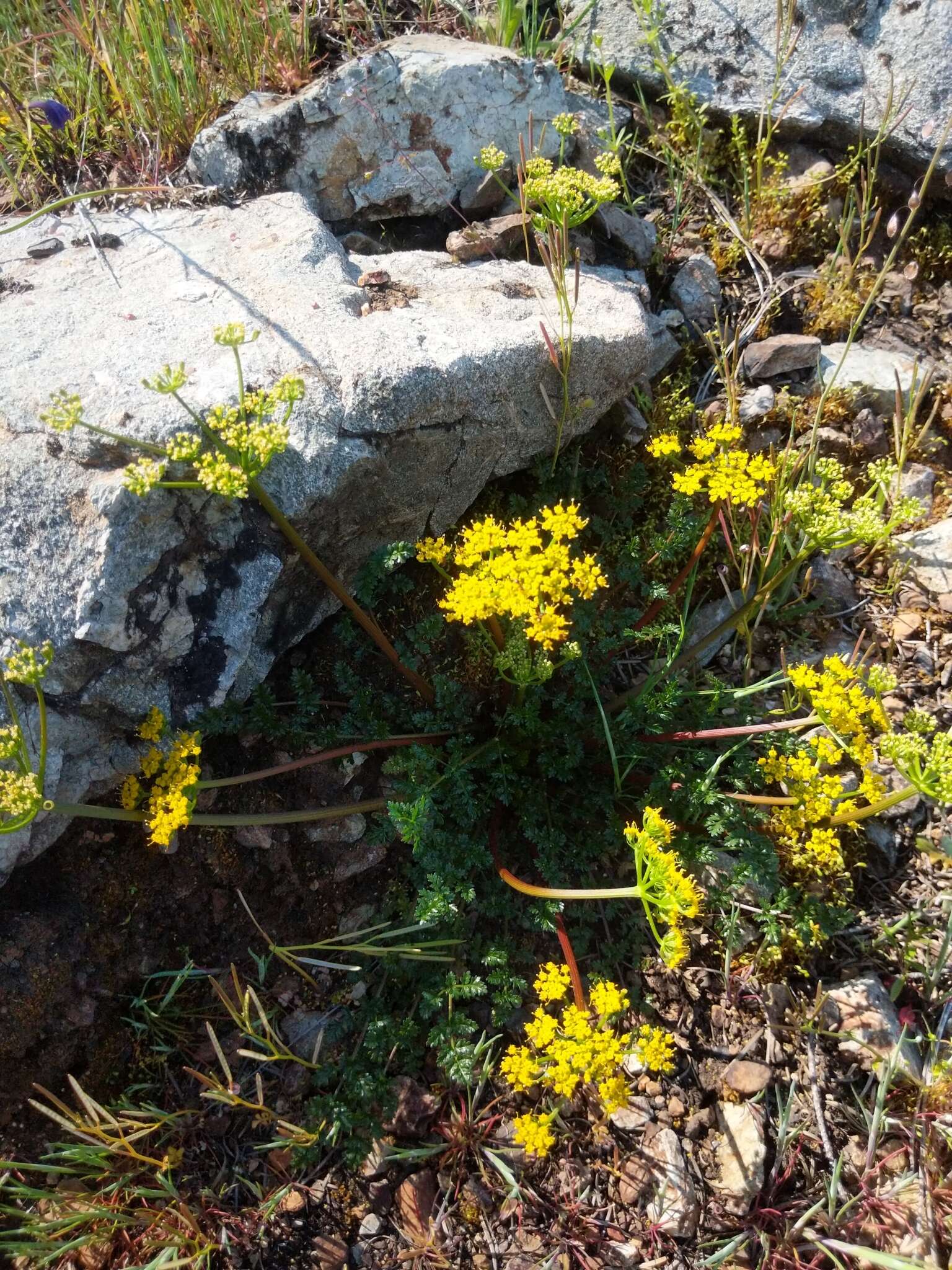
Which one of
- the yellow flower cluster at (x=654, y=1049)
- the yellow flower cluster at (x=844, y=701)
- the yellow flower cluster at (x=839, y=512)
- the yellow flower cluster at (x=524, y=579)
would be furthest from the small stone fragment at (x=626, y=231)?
the yellow flower cluster at (x=654, y=1049)

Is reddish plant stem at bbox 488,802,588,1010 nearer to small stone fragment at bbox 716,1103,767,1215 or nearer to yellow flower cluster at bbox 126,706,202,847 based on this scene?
small stone fragment at bbox 716,1103,767,1215

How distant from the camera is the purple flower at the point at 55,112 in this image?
13.5ft

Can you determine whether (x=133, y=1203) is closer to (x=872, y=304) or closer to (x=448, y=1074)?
(x=448, y=1074)

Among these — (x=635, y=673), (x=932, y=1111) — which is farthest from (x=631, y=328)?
(x=932, y=1111)

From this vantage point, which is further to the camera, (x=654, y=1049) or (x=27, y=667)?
(x=654, y=1049)

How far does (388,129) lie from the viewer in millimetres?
4316

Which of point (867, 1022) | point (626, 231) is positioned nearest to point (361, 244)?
point (626, 231)

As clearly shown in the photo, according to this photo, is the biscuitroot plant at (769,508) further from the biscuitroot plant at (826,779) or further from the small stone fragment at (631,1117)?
the small stone fragment at (631,1117)

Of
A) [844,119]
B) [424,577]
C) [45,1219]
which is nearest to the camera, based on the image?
[45,1219]

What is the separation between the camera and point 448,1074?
3049 mm

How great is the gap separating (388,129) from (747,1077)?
4.64 metres

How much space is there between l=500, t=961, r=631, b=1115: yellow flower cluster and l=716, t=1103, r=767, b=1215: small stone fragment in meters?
0.65

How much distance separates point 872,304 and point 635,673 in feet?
8.41

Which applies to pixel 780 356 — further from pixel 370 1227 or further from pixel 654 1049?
pixel 370 1227
